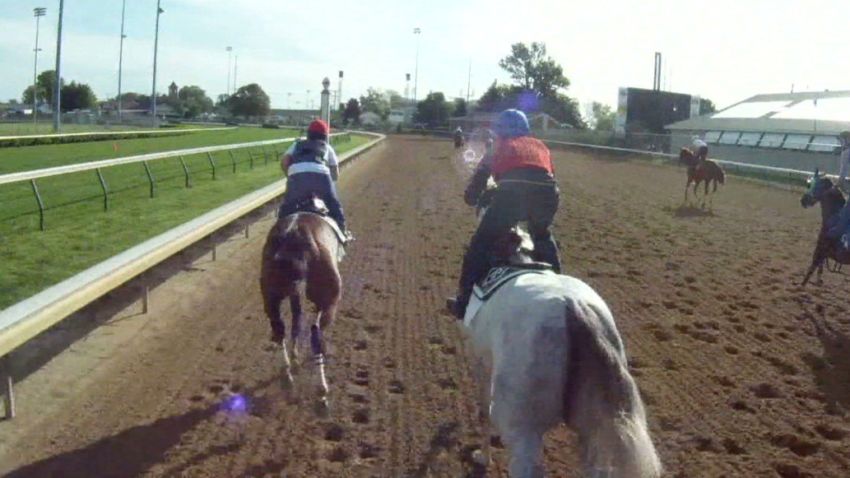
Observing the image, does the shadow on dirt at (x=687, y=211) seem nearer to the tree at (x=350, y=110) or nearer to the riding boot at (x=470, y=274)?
the riding boot at (x=470, y=274)

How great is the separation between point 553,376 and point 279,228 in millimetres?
3058

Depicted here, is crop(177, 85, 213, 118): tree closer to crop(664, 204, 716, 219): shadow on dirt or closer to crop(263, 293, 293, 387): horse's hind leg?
crop(664, 204, 716, 219): shadow on dirt

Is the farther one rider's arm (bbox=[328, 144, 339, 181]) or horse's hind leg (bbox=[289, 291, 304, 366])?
rider's arm (bbox=[328, 144, 339, 181])

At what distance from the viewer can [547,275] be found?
171 inches

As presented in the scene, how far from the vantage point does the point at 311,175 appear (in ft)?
23.3

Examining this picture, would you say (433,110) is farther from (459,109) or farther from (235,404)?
(235,404)

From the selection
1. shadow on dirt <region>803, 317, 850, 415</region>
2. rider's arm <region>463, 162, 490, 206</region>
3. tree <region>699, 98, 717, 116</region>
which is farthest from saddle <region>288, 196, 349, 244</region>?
tree <region>699, 98, 717, 116</region>

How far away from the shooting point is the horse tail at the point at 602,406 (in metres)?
3.57

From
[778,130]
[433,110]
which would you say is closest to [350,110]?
[433,110]

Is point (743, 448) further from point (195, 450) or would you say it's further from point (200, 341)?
point (200, 341)

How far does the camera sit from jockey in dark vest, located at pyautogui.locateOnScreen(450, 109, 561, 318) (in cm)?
530

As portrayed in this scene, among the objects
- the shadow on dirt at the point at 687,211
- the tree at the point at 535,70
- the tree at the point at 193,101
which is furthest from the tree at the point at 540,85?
the shadow on dirt at the point at 687,211

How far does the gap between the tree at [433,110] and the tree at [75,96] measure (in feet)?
147

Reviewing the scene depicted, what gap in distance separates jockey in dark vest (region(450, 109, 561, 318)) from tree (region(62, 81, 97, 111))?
393 feet
